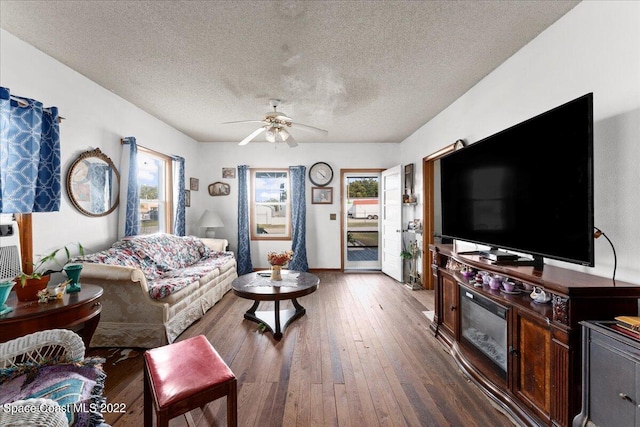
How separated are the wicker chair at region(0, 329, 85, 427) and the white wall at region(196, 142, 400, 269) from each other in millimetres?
4097

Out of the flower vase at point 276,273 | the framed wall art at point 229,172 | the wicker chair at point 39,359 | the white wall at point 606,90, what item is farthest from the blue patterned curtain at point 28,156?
the white wall at point 606,90

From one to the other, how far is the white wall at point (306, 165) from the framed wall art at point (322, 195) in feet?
0.24

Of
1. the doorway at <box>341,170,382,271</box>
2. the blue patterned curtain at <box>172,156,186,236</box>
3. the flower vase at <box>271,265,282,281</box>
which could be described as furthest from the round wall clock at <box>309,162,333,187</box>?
the flower vase at <box>271,265,282,281</box>

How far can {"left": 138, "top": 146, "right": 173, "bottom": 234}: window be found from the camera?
4.04m

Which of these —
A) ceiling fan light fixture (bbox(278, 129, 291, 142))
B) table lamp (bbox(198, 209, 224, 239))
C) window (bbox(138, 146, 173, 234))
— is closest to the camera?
ceiling fan light fixture (bbox(278, 129, 291, 142))

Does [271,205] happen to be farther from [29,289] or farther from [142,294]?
[29,289]

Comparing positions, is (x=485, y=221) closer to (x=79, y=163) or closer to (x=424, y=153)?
(x=424, y=153)

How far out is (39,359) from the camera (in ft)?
4.37

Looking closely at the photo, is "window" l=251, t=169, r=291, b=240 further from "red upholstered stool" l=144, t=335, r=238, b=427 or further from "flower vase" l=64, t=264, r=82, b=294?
"red upholstered stool" l=144, t=335, r=238, b=427

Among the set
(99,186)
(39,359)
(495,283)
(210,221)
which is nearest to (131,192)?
(99,186)

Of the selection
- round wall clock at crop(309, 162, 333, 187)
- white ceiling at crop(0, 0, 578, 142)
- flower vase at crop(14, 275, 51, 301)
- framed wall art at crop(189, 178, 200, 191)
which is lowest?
flower vase at crop(14, 275, 51, 301)

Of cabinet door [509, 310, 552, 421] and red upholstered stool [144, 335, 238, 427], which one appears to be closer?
red upholstered stool [144, 335, 238, 427]

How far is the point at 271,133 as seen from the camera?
10.7 feet

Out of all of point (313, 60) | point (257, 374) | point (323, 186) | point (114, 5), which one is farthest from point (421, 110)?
point (257, 374)
